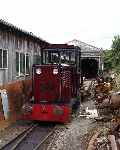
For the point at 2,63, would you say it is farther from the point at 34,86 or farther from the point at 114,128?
the point at 114,128

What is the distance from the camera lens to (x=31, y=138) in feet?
44.2

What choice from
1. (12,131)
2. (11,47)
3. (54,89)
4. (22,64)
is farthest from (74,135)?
(22,64)

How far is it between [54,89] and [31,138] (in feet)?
Result: 10.7

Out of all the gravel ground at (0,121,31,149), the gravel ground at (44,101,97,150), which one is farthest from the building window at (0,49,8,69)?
the gravel ground at (44,101,97,150)

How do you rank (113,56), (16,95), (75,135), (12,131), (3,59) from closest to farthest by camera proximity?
(75,135)
(12,131)
(3,59)
(16,95)
(113,56)

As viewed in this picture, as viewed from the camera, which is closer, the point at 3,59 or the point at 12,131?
the point at 12,131

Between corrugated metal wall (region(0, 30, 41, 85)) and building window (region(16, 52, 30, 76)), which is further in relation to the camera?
building window (region(16, 52, 30, 76))

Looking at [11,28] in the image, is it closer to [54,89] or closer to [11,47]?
[11,47]

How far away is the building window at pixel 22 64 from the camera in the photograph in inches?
733

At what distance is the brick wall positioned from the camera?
1647cm

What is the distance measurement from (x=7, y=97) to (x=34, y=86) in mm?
1217

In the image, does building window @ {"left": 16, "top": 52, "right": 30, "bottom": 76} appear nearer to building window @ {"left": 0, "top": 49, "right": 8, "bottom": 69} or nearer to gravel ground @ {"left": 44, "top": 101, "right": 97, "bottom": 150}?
building window @ {"left": 0, "top": 49, "right": 8, "bottom": 69}

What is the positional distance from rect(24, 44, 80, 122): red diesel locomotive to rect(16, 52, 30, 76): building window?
171 cm

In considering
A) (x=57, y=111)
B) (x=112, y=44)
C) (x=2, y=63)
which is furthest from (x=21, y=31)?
(x=112, y=44)
